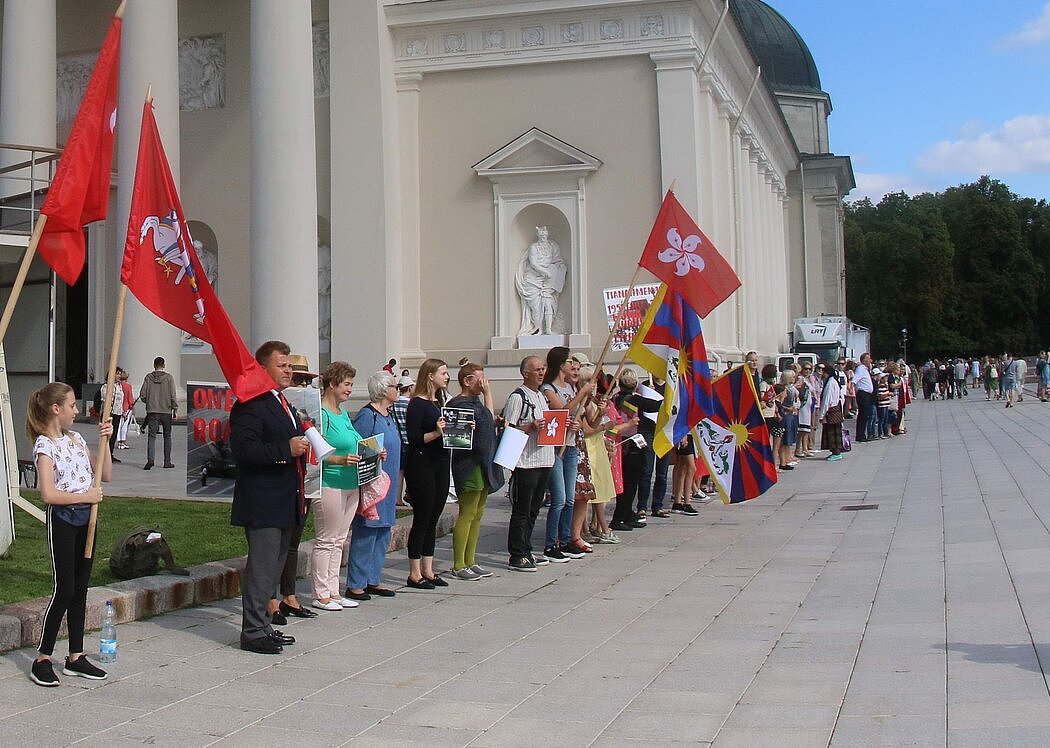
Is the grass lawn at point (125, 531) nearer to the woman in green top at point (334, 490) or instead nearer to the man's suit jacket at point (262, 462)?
the woman in green top at point (334, 490)

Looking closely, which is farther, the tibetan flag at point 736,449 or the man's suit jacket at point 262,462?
the tibetan flag at point 736,449

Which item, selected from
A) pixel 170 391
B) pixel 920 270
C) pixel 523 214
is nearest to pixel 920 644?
pixel 170 391

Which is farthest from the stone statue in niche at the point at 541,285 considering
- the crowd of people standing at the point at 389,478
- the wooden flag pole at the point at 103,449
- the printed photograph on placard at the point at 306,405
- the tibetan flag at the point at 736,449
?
the wooden flag pole at the point at 103,449

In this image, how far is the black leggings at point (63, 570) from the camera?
677cm

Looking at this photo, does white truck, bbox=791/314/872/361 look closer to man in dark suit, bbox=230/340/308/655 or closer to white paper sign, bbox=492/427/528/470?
white paper sign, bbox=492/427/528/470

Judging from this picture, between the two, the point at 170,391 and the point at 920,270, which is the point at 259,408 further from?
the point at 920,270

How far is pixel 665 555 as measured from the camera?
39.7ft

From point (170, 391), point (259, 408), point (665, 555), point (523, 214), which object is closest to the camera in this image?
point (259, 408)

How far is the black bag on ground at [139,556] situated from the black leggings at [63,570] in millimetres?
2526

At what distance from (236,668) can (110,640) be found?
762 mm

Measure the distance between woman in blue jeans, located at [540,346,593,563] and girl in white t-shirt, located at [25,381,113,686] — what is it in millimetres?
5301

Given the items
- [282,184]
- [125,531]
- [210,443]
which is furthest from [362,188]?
[210,443]

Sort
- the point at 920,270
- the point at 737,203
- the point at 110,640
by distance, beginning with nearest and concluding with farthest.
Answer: the point at 110,640, the point at 737,203, the point at 920,270

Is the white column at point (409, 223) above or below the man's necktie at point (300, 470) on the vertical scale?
above
